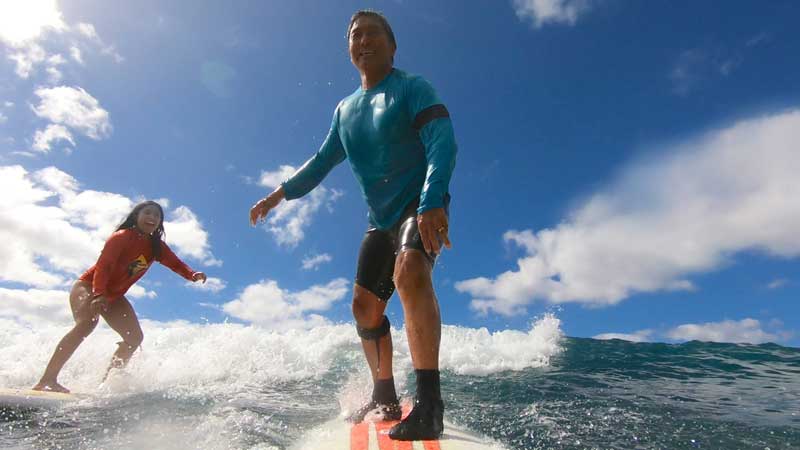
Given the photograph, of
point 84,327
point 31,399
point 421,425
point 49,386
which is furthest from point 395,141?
point 49,386

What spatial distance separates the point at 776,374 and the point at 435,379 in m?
10.4

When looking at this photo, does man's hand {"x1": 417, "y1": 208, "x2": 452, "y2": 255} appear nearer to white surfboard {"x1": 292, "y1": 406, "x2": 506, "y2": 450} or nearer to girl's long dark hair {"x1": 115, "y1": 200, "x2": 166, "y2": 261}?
white surfboard {"x1": 292, "y1": 406, "x2": 506, "y2": 450}

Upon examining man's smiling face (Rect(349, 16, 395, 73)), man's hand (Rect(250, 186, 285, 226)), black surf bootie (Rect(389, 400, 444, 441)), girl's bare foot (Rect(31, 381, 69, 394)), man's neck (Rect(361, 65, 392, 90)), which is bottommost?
girl's bare foot (Rect(31, 381, 69, 394))

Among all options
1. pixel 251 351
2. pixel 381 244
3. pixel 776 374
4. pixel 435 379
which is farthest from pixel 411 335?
pixel 776 374

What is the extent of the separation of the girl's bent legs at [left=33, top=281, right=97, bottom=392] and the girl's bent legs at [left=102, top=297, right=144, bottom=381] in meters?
0.27

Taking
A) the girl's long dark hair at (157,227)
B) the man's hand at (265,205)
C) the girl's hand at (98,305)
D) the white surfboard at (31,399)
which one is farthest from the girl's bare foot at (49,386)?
the man's hand at (265,205)

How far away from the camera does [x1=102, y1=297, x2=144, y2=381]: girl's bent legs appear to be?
609 cm

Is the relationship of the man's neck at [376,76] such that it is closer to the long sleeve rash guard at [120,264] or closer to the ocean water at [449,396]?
the ocean water at [449,396]

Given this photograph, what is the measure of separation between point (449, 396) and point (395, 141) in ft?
10.9

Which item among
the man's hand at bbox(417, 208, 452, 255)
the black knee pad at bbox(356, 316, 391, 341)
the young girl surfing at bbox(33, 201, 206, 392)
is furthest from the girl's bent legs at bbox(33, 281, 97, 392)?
the man's hand at bbox(417, 208, 452, 255)

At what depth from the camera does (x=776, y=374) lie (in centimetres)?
889

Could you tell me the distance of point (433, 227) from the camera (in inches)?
84.2

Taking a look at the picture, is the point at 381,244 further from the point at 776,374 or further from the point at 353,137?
the point at 776,374

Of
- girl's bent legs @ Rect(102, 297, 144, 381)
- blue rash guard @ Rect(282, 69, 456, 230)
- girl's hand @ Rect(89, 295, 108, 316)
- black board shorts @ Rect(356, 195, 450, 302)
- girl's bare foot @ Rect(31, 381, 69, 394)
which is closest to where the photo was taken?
blue rash guard @ Rect(282, 69, 456, 230)
